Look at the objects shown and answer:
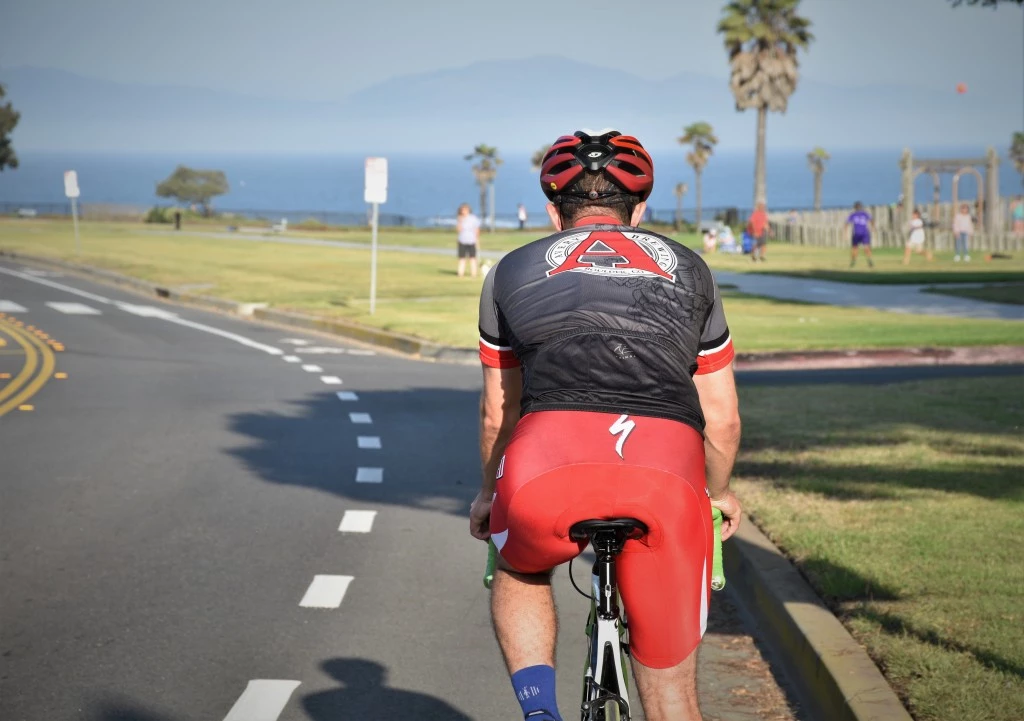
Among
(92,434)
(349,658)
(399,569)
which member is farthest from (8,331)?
(349,658)

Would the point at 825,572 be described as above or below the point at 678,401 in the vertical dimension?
below

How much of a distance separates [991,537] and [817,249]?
45709mm

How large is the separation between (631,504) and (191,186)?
637ft

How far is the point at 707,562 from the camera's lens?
3398 millimetres

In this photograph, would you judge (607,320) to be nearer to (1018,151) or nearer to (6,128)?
(6,128)

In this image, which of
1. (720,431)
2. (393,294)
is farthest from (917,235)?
(720,431)

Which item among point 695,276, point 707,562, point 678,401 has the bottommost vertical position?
point 707,562

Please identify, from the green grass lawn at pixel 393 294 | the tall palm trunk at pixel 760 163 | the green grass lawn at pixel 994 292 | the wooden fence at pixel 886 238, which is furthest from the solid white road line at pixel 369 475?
the tall palm trunk at pixel 760 163

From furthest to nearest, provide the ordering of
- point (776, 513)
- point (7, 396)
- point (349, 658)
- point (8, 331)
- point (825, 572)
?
point (8, 331) < point (7, 396) < point (776, 513) < point (825, 572) < point (349, 658)

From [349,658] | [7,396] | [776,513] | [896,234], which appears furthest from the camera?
[896,234]

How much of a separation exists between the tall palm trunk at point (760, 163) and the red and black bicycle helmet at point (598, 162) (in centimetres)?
6344

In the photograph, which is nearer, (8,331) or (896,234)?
(8,331)

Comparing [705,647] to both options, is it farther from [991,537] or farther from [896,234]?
[896,234]

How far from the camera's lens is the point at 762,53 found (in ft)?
227
